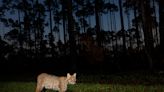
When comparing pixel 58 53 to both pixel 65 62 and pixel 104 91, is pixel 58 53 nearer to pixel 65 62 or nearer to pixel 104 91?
pixel 65 62

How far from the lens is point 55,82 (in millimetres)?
14031

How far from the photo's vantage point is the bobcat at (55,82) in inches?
527

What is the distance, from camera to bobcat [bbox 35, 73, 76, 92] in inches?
527

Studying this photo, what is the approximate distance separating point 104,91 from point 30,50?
6253 cm

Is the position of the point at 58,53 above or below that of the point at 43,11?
below

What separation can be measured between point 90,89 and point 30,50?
61763 millimetres

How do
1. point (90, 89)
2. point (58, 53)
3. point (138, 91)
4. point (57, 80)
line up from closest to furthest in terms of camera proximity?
point (57, 80)
point (138, 91)
point (90, 89)
point (58, 53)

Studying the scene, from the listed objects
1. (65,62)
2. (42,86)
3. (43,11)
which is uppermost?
(43,11)

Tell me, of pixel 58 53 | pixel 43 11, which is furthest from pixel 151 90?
pixel 43 11

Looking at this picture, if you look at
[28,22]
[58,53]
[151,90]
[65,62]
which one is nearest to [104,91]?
[151,90]

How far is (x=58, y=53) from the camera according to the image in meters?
73.4

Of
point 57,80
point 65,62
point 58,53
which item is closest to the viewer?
point 57,80

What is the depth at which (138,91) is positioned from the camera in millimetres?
14859

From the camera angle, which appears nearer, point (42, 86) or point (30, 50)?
point (42, 86)
